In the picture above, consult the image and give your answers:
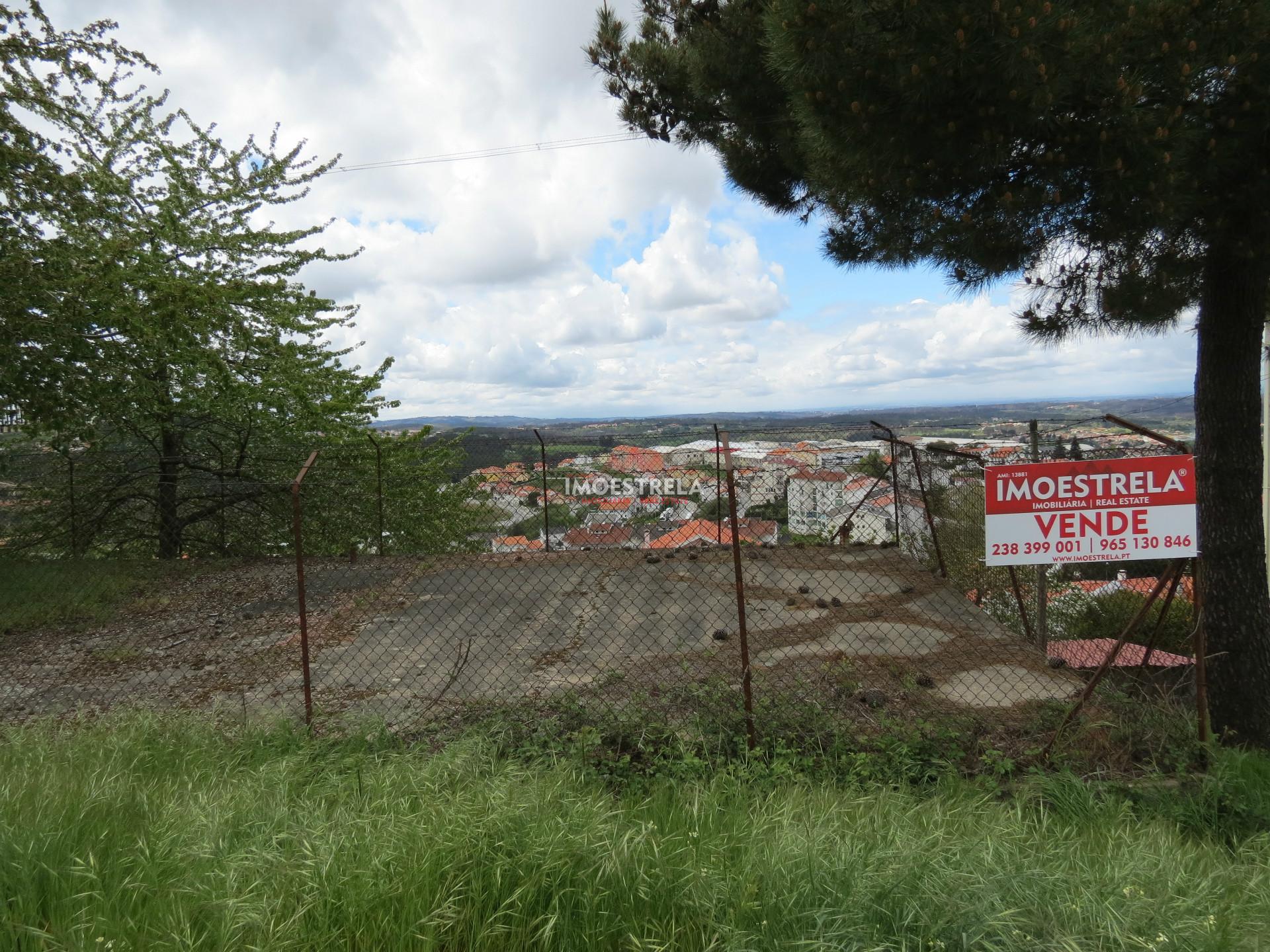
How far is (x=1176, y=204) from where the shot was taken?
3.67 meters

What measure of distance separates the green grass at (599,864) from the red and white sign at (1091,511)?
1207mm

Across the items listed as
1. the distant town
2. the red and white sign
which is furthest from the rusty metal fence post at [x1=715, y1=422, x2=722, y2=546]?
the red and white sign

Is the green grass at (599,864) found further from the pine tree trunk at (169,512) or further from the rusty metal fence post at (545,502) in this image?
the pine tree trunk at (169,512)

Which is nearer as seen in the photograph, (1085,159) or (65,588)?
(1085,159)

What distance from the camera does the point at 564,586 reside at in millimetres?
8508

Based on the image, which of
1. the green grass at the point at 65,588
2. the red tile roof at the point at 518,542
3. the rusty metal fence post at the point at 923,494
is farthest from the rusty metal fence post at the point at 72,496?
the rusty metal fence post at the point at 923,494

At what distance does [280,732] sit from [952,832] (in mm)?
3682

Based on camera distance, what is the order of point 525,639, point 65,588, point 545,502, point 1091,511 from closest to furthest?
1. point 1091,511
2. point 525,639
3. point 65,588
4. point 545,502

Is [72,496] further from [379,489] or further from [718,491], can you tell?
[718,491]

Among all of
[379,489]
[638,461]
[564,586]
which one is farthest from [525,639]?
[379,489]

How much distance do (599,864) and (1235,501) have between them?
441 centimetres

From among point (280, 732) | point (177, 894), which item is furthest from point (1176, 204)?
point (280, 732)

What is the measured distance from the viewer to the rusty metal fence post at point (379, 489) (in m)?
9.45

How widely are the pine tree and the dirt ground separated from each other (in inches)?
73.7
